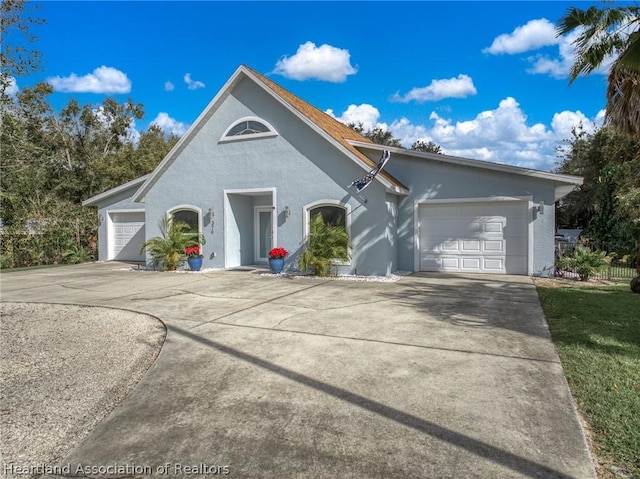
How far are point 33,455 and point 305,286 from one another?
7.68 metres

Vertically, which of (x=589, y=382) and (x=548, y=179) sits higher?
(x=548, y=179)

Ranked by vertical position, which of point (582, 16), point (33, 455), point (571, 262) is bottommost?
point (33, 455)

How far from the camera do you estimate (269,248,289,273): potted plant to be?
41.7 ft

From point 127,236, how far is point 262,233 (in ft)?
24.7

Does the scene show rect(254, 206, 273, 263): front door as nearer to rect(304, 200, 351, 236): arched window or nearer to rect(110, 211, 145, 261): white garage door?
rect(304, 200, 351, 236): arched window

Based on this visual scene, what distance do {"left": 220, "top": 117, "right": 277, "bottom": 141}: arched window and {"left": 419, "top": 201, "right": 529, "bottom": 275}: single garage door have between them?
5.89 m

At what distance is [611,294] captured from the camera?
924cm

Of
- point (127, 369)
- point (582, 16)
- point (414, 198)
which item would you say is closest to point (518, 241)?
point (414, 198)

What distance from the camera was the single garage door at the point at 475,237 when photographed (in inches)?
492

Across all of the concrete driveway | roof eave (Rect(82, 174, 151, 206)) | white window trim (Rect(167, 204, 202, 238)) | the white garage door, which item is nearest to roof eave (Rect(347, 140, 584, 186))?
the concrete driveway

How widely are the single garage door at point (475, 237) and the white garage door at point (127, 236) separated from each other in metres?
12.8

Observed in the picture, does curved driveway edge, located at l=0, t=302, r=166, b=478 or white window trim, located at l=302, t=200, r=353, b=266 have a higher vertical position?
white window trim, located at l=302, t=200, r=353, b=266

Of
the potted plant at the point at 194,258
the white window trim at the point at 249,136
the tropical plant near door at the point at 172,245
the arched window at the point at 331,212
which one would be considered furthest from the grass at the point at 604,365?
the tropical plant near door at the point at 172,245

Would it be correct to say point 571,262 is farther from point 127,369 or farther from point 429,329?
point 127,369
